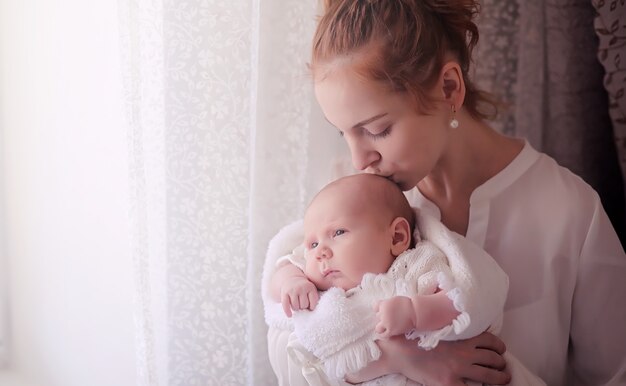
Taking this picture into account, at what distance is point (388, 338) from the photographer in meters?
1.28

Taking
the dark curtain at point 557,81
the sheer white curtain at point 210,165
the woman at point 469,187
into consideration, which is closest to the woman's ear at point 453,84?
the woman at point 469,187

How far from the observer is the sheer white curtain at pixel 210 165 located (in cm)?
144

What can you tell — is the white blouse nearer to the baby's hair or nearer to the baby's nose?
the baby's hair

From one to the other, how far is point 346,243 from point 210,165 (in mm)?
364

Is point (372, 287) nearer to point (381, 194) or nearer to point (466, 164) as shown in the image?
point (381, 194)

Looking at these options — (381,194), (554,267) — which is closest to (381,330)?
(381,194)

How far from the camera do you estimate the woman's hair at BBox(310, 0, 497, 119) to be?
4.39ft

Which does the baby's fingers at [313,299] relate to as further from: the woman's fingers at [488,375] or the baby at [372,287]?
the woman's fingers at [488,375]

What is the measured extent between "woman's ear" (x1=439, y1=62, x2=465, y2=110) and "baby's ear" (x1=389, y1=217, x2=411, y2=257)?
26 centimetres

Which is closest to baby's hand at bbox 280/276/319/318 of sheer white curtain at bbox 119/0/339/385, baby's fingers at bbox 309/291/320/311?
baby's fingers at bbox 309/291/320/311

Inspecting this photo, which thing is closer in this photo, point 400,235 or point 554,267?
point 400,235

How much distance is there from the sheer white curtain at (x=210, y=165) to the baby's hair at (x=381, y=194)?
0.84 ft

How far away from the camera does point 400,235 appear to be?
1.35 metres

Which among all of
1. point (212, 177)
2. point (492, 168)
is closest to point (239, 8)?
point (212, 177)
